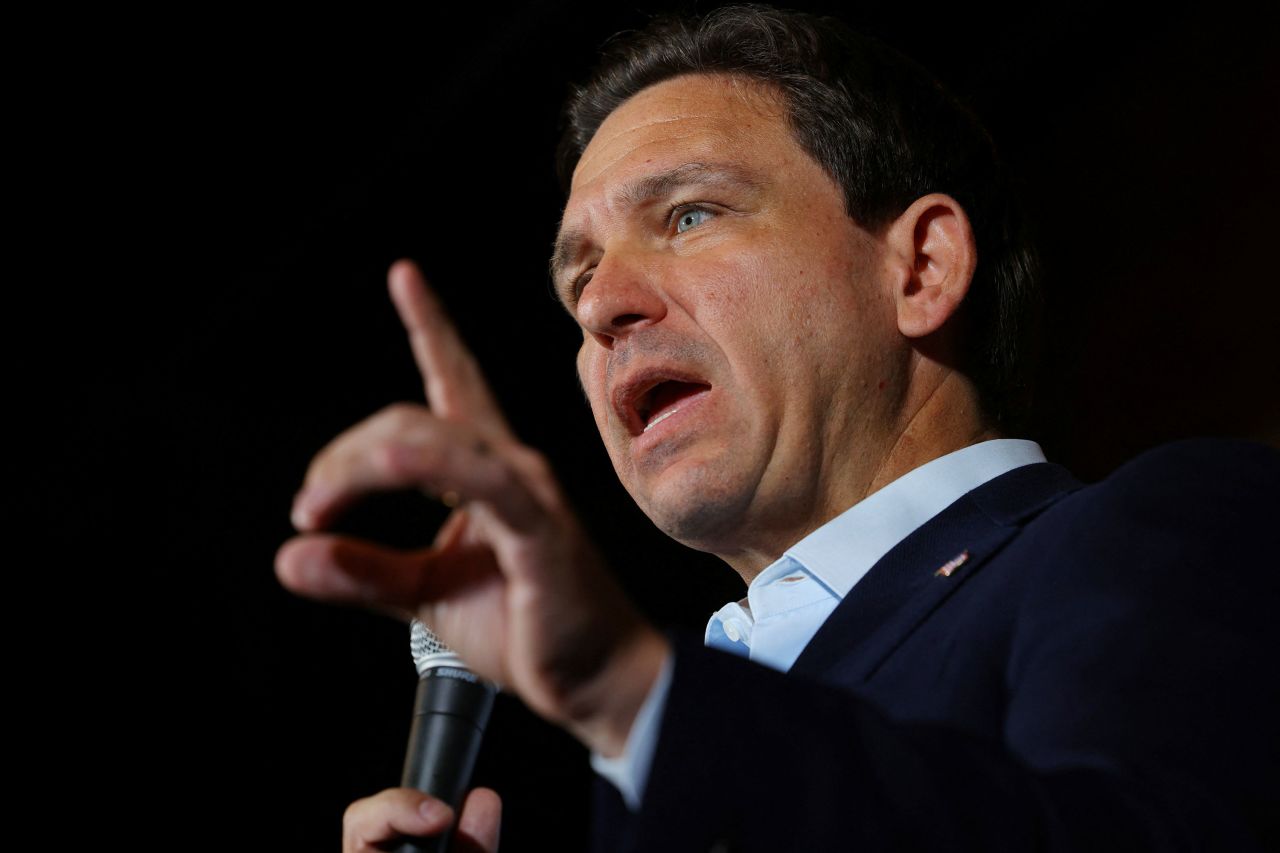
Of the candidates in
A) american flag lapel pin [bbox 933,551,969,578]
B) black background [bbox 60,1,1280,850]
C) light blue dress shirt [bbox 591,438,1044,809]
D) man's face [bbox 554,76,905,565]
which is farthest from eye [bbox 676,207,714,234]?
black background [bbox 60,1,1280,850]

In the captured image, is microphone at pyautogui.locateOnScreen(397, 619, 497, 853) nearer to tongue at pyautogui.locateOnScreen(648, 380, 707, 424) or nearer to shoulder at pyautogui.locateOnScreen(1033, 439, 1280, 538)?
tongue at pyautogui.locateOnScreen(648, 380, 707, 424)

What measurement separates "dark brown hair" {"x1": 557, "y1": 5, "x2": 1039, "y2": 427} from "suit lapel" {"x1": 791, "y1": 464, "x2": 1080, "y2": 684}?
0.48 meters

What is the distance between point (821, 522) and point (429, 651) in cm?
58

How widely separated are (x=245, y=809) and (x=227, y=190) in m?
1.55

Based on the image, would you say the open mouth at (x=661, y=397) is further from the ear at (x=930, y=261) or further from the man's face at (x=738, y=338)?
the ear at (x=930, y=261)

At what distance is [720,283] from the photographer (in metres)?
1.77

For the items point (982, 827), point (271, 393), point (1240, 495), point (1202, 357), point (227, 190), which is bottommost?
point (982, 827)

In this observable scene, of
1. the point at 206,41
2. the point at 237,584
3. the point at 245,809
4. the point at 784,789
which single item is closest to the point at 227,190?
the point at 206,41

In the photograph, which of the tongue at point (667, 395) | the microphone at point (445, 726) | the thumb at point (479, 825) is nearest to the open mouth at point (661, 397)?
the tongue at point (667, 395)

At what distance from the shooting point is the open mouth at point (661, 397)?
183 centimetres

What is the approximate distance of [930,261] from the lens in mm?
1942

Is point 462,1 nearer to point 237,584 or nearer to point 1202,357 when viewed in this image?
point 237,584

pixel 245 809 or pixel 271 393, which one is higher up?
pixel 271 393

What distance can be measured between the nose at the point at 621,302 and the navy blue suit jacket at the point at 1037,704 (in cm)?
60
